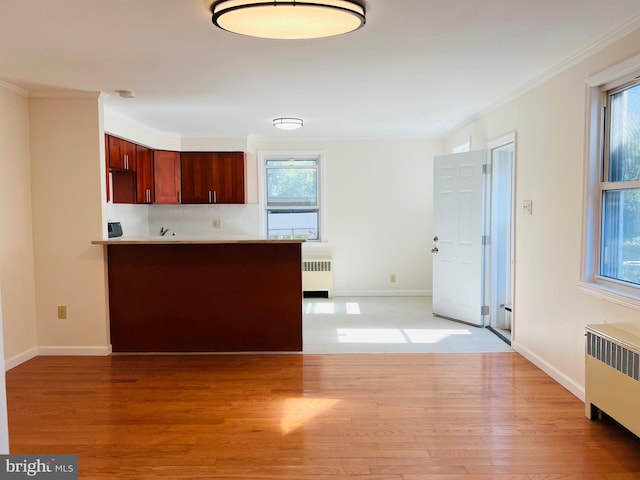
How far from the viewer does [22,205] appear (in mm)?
4254

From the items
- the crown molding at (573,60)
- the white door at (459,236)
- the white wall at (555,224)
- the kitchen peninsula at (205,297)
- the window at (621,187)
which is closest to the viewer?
the crown molding at (573,60)

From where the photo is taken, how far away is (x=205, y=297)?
453cm

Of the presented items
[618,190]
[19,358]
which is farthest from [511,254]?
[19,358]

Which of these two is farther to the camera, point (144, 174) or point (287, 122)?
point (144, 174)

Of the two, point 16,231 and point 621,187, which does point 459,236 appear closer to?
point 621,187

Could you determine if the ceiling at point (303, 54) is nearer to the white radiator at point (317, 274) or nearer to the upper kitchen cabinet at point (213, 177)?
the upper kitchen cabinet at point (213, 177)

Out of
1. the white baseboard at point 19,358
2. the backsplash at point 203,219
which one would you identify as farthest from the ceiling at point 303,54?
the white baseboard at point 19,358

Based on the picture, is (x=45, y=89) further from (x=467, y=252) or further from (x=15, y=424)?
(x=467, y=252)

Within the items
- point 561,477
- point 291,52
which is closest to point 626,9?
point 291,52

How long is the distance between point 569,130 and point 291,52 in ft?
6.51

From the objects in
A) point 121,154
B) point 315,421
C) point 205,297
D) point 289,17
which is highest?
point 289,17

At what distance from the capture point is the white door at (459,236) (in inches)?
208

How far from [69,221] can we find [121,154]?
1165mm

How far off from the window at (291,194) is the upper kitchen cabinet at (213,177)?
1.86 ft
